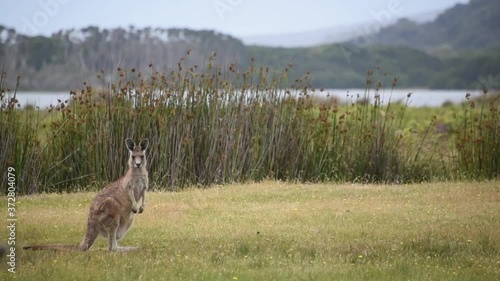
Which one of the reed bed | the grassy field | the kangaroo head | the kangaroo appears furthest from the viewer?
Answer: the reed bed

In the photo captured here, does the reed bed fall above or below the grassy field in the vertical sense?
above

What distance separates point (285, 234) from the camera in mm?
9633

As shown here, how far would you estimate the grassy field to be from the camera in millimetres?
8023

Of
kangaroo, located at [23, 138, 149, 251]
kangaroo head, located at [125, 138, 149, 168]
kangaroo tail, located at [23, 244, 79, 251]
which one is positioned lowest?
kangaroo tail, located at [23, 244, 79, 251]

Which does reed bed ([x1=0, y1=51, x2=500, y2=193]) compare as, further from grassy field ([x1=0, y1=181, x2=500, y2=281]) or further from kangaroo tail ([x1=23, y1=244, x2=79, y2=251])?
kangaroo tail ([x1=23, y1=244, x2=79, y2=251])

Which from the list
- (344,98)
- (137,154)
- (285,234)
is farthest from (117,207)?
(344,98)

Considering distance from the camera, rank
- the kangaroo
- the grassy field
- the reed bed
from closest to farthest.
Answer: the grassy field → the kangaroo → the reed bed

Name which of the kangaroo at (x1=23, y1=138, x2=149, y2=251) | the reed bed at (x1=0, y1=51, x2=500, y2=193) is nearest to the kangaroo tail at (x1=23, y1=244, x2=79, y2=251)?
the kangaroo at (x1=23, y1=138, x2=149, y2=251)

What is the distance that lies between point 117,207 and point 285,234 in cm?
221

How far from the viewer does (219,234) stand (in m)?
9.57

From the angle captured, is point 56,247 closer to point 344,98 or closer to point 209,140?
point 209,140

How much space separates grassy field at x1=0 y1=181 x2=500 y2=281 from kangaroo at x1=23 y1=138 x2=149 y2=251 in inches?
5.6

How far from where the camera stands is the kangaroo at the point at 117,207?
8273 millimetres

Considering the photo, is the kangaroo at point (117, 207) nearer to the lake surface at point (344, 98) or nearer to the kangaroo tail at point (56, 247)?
the kangaroo tail at point (56, 247)
